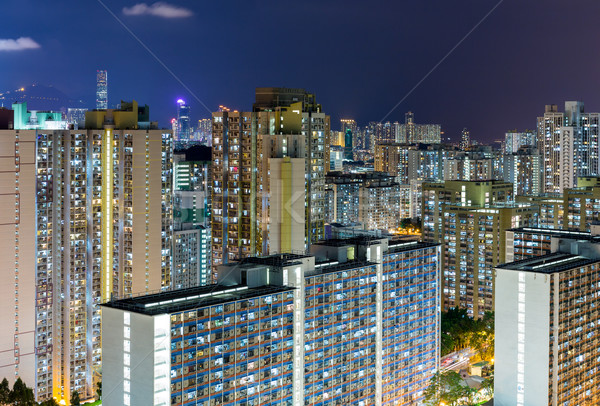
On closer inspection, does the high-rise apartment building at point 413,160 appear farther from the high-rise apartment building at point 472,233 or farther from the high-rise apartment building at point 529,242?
the high-rise apartment building at point 529,242

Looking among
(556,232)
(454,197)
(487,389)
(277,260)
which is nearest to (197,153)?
(454,197)

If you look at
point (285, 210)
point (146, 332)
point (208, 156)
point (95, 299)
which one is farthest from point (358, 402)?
point (208, 156)

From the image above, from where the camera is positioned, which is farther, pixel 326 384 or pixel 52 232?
pixel 52 232

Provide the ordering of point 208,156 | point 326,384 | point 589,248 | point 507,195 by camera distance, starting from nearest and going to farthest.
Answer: point 326,384
point 589,248
point 507,195
point 208,156

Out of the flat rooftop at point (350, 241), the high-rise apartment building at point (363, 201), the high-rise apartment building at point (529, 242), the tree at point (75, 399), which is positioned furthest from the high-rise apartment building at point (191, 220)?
the flat rooftop at point (350, 241)

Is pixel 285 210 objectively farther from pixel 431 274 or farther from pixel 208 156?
pixel 208 156

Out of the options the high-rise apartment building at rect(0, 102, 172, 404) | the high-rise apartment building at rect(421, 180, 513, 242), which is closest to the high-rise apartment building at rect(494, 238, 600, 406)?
the high-rise apartment building at rect(0, 102, 172, 404)

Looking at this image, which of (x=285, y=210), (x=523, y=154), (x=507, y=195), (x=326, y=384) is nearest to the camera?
(x=326, y=384)
